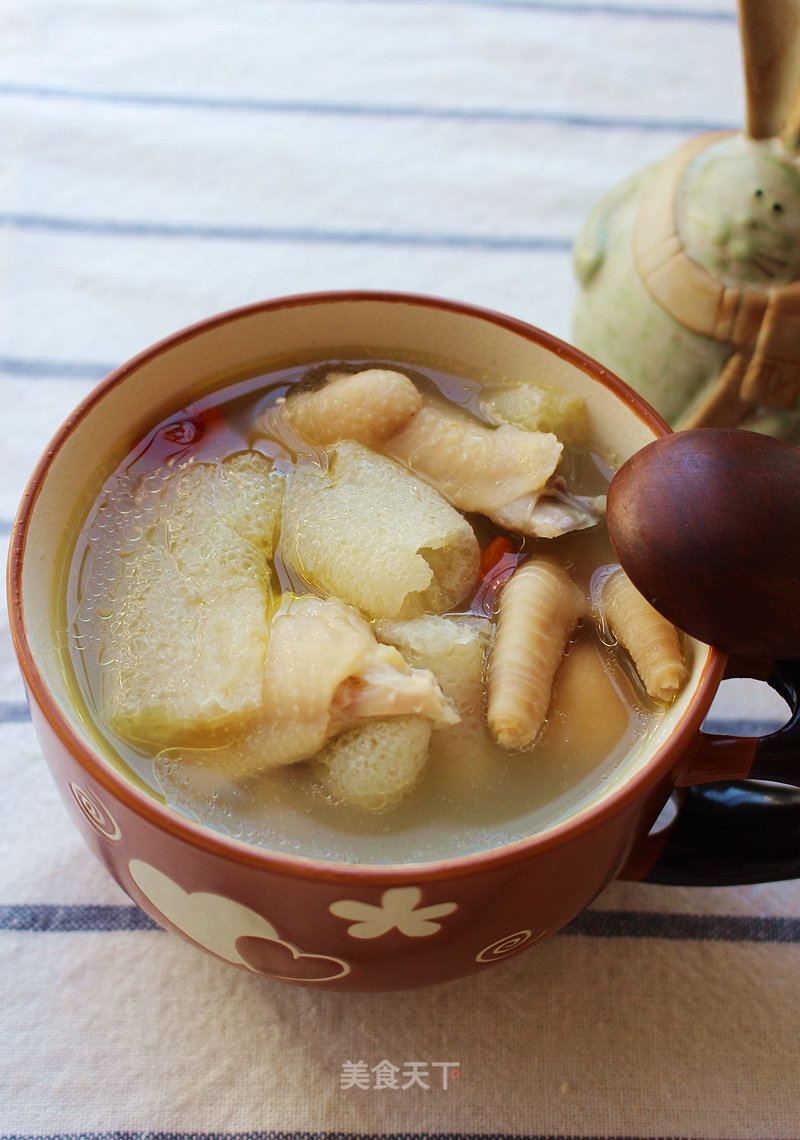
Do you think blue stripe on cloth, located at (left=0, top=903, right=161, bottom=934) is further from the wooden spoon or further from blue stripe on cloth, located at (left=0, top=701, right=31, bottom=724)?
the wooden spoon

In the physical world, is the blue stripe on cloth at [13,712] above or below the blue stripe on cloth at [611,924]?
above

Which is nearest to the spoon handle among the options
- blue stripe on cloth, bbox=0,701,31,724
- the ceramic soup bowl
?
the ceramic soup bowl

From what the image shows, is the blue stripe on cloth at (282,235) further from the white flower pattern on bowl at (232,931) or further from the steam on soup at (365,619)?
the white flower pattern on bowl at (232,931)

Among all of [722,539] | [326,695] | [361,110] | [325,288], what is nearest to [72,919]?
[326,695]

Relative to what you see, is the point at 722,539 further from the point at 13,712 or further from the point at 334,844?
the point at 13,712

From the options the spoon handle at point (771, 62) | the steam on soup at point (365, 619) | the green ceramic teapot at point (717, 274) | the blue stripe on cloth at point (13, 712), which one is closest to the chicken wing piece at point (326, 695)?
the steam on soup at point (365, 619)
